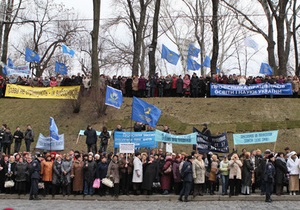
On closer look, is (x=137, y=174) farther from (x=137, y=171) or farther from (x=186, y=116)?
(x=186, y=116)

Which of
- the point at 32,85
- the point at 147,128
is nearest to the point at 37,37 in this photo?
the point at 32,85

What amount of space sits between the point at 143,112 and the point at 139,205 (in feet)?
17.4

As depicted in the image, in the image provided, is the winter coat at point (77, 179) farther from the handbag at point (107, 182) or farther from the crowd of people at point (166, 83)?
the crowd of people at point (166, 83)

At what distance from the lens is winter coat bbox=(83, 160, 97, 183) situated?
18.5m

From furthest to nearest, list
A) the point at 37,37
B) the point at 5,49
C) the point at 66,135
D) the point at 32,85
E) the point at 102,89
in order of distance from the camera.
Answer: the point at 37,37
the point at 5,49
the point at 32,85
the point at 102,89
the point at 66,135

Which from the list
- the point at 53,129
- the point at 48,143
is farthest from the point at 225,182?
the point at 48,143

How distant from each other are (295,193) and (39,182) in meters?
9.59

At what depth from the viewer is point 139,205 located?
16484 mm

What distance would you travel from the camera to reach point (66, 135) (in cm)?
2850

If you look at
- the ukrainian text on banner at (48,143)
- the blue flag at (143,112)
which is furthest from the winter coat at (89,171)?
the ukrainian text on banner at (48,143)

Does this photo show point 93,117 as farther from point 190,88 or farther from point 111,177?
point 111,177

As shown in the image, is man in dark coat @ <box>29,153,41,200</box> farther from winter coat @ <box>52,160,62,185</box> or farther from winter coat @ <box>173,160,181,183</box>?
winter coat @ <box>173,160,181,183</box>

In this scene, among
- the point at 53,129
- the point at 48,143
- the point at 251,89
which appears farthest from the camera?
the point at 251,89

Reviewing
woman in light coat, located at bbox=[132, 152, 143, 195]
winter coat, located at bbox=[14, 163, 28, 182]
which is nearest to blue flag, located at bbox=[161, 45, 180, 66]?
woman in light coat, located at bbox=[132, 152, 143, 195]
